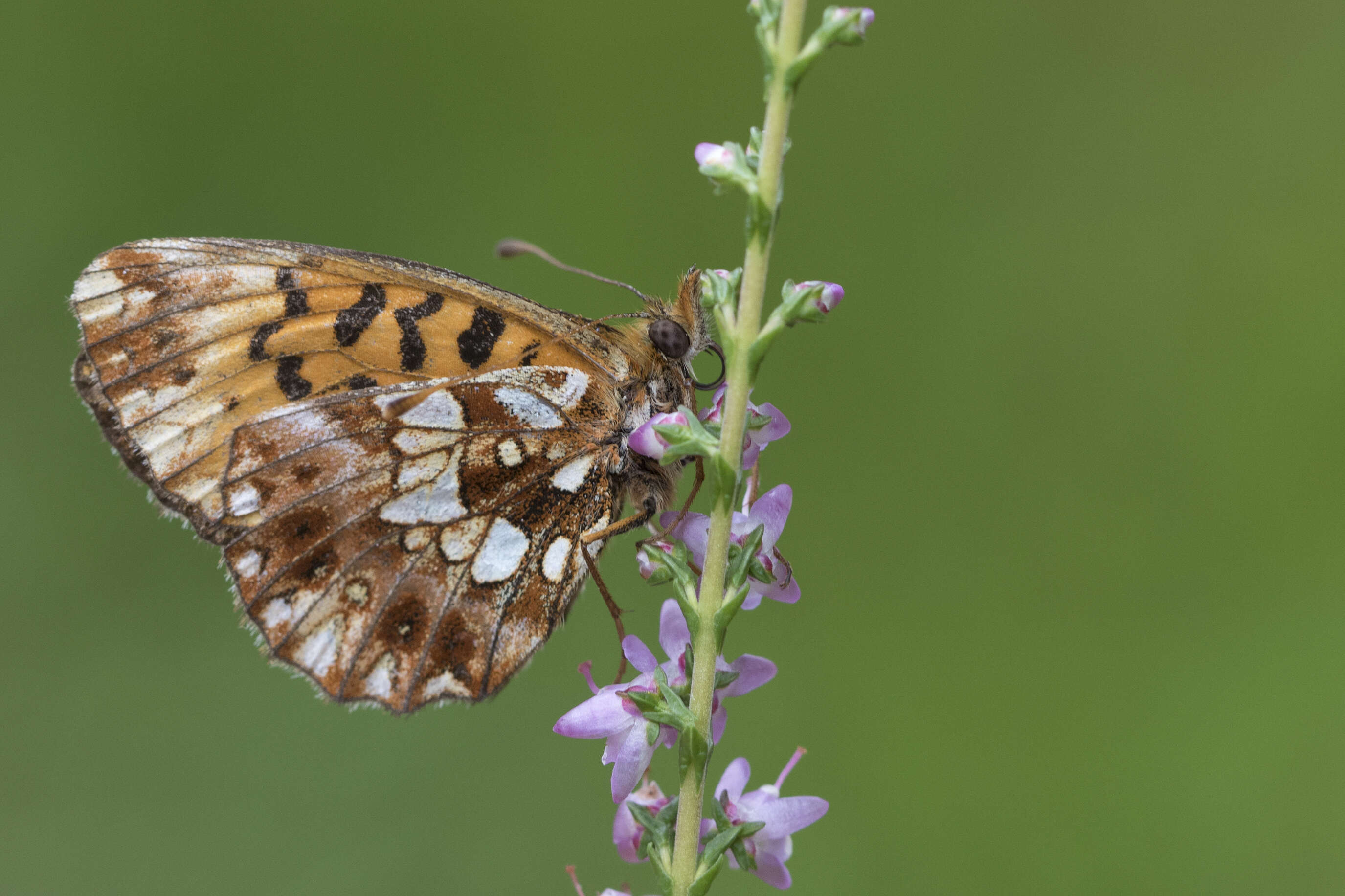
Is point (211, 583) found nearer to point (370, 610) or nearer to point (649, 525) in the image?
point (370, 610)

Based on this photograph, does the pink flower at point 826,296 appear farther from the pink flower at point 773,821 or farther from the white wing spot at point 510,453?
the white wing spot at point 510,453

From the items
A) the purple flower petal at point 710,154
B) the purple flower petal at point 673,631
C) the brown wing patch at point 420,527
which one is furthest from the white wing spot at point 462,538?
the purple flower petal at point 710,154

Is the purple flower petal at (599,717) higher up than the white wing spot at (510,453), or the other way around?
the white wing spot at (510,453)

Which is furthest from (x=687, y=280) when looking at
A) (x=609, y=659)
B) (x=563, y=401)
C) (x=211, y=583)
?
(x=211, y=583)

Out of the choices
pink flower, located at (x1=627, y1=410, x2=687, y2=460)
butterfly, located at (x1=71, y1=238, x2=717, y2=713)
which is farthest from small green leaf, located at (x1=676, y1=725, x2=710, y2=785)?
butterfly, located at (x1=71, y1=238, x2=717, y2=713)

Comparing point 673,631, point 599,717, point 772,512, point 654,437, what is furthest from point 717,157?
point 599,717

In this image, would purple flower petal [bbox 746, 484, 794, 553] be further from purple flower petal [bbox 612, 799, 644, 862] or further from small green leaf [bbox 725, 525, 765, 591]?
purple flower petal [bbox 612, 799, 644, 862]

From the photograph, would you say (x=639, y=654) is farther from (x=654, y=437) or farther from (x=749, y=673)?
(x=654, y=437)
